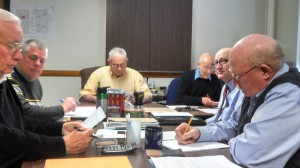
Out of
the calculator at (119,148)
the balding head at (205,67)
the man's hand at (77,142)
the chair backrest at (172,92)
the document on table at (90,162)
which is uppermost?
the balding head at (205,67)

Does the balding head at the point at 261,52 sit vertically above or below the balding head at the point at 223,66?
above

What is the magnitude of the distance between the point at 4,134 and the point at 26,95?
1.04 meters

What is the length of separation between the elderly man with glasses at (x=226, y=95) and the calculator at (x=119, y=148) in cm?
73

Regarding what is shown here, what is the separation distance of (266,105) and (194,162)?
1.14 ft

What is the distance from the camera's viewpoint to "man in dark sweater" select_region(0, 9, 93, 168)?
1214 mm

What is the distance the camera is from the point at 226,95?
213 centimetres

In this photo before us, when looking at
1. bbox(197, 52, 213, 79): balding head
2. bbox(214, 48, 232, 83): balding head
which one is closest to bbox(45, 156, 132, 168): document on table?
bbox(214, 48, 232, 83): balding head

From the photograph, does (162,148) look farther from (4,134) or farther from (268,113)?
(4,134)

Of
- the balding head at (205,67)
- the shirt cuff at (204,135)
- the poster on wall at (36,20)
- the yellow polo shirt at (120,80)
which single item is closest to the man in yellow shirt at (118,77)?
the yellow polo shirt at (120,80)

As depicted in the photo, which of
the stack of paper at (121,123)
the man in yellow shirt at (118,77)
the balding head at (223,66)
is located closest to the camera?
the stack of paper at (121,123)

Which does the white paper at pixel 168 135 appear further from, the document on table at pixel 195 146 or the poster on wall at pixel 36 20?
the poster on wall at pixel 36 20

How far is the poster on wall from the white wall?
0.07 m

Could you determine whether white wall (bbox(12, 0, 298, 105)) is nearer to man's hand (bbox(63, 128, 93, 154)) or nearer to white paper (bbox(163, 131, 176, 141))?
white paper (bbox(163, 131, 176, 141))

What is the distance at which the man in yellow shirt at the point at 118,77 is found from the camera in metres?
3.39
